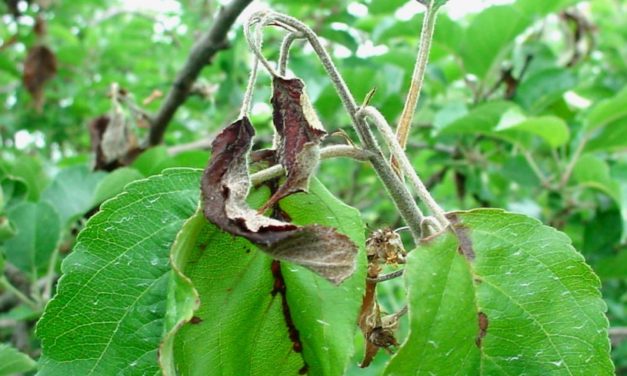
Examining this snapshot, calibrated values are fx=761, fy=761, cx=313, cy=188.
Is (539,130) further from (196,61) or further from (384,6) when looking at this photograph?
(196,61)

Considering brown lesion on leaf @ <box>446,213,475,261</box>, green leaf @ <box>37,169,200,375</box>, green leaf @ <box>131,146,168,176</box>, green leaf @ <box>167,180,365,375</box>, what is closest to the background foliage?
green leaf @ <box>131,146,168,176</box>

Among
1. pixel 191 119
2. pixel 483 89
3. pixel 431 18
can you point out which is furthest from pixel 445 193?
pixel 431 18

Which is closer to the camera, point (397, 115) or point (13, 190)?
point (13, 190)

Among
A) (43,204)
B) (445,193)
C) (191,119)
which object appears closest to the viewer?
(43,204)

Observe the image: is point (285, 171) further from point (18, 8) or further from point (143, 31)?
point (18, 8)

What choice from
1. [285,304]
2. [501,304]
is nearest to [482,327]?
[501,304]

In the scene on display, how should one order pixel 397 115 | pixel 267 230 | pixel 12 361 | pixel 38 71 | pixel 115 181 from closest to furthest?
1. pixel 267 230
2. pixel 12 361
3. pixel 115 181
4. pixel 397 115
5. pixel 38 71

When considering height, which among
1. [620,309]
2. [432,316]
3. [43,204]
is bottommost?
[620,309]
